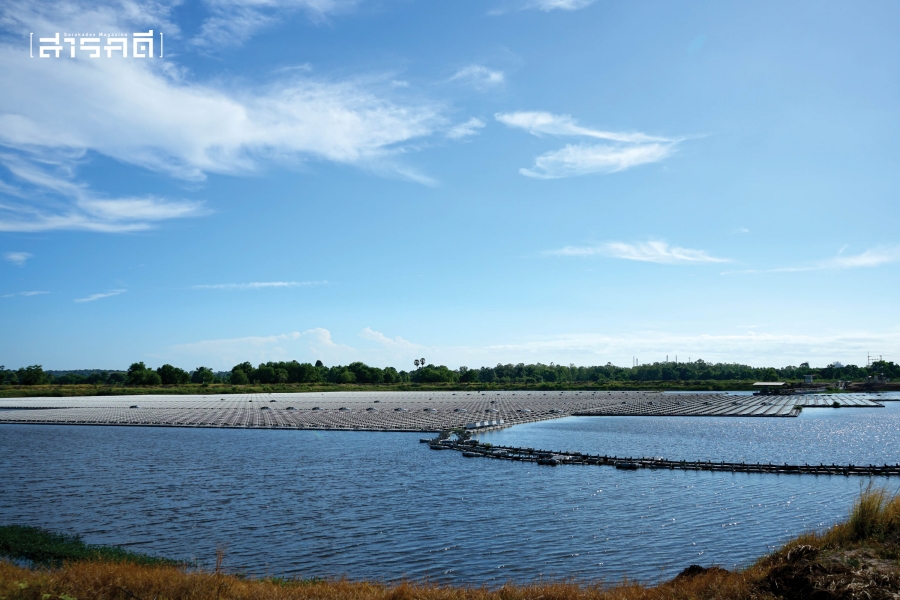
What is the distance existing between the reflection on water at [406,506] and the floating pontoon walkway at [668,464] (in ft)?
6.97

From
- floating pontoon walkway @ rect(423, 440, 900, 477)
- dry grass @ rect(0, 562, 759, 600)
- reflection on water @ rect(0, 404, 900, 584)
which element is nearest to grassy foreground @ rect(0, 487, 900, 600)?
dry grass @ rect(0, 562, 759, 600)

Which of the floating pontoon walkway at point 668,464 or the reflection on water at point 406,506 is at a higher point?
the reflection on water at point 406,506

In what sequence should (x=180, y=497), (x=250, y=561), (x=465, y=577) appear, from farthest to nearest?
(x=180, y=497), (x=250, y=561), (x=465, y=577)

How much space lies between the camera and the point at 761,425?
356 ft

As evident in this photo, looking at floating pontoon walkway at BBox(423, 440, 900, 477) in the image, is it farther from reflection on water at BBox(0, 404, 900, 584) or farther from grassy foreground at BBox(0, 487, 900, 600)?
grassy foreground at BBox(0, 487, 900, 600)

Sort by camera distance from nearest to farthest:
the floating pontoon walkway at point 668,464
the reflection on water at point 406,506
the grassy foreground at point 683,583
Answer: the grassy foreground at point 683,583
the reflection on water at point 406,506
the floating pontoon walkway at point 668,464

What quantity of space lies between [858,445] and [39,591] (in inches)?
3739

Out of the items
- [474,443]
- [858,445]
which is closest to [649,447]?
[474,443]

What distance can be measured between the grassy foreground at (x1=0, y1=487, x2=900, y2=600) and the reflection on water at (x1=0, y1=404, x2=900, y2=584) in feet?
28.5

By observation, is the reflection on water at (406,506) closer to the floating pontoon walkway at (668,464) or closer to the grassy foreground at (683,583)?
the floating pontoon walkway at (668,464)

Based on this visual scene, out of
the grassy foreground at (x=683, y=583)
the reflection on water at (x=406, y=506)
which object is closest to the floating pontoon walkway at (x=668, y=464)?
the reflection on water at (x=406, y=506)

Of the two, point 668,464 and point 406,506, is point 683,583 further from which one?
point 668,464

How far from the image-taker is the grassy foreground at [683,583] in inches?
571

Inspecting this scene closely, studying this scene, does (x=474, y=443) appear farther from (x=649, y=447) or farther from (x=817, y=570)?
(x=817, y=570)
